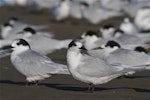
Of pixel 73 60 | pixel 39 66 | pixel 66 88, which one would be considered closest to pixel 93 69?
pixel 73 60

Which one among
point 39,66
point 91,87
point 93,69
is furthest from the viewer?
point 39,66

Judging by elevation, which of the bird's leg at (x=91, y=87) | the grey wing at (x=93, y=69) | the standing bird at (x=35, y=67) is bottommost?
the bird's leg at (x=91, y=87)

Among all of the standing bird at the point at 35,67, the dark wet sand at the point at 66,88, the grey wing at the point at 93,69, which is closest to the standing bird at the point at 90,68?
the grey wing at the point at 93,69

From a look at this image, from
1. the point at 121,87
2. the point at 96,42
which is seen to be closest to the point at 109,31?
the point at 96,42

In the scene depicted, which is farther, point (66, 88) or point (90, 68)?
point (66, 88)

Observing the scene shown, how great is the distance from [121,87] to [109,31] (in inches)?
234

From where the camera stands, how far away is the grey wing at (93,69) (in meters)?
7.23

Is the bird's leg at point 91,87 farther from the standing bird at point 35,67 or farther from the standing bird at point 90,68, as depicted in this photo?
the standing bird at point 35,67

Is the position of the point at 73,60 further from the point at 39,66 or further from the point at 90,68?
the point at 39,66

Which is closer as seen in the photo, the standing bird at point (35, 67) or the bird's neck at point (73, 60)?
the bird's neck at point (73, 60)

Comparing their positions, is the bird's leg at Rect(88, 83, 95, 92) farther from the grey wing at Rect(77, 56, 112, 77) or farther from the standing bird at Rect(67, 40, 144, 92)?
the grey wing at Rect(77, 56, 112, 77)

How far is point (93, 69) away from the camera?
7.27m

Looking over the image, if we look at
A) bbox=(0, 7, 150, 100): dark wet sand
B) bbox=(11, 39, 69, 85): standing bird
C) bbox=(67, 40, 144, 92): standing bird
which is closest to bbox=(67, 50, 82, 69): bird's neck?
bbox=(67, 40, 144, 92): standing bird

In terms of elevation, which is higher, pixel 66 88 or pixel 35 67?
pixel 35 67
